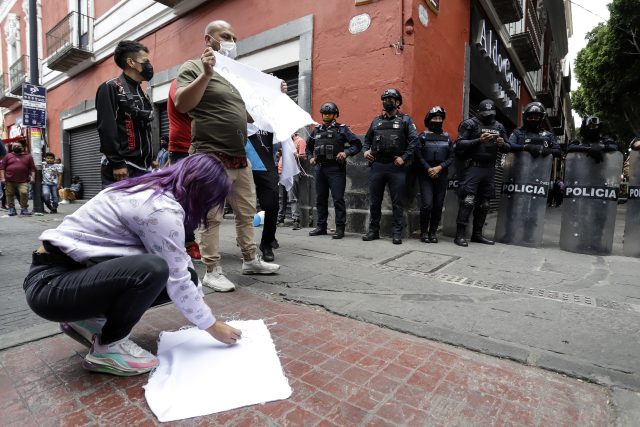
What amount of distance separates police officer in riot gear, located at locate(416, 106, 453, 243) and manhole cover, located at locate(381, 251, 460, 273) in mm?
808

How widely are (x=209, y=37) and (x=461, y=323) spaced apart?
109 inches

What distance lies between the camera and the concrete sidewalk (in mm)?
1448

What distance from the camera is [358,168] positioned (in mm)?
5738

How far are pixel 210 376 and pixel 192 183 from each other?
0.83 meters

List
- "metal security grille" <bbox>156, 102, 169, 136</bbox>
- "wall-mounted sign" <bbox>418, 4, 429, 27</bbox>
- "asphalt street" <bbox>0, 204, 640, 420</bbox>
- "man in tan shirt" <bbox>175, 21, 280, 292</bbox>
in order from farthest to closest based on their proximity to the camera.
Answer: "metal security grille" <bbox>156, 102, 169, 136</bbox>
"wall-mounted sign" <bbox>418, 4, 429, 27</bbox>
"man in tan shirt" <bbox>175, 21, 280, 292</bbox>
"asphalt street" <bbox>0, 204, 640, 420</bbox>

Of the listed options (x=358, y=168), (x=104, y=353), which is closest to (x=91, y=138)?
(x=358, y=168)

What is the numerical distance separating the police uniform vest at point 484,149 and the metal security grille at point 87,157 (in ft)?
37.9

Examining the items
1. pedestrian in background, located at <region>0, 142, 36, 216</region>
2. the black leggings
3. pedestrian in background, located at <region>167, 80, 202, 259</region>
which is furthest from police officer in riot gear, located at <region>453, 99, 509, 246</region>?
pedestrian in background, located at <region>0, 142, 36, 216</region>

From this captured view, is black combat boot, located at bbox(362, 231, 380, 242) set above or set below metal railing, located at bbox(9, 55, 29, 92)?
below

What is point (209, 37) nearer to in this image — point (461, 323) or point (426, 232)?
point (461, 323)

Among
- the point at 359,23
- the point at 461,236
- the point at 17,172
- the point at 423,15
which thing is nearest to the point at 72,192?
the point at 17,172

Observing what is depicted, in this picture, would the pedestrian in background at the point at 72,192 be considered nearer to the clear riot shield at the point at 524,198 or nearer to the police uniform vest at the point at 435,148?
the police uniform vest at the point at 435,148

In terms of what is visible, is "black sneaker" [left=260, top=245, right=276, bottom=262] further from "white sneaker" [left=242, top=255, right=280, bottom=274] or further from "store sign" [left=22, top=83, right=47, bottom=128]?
"store sign" [left=22, top=83, right=47, bottom=128]

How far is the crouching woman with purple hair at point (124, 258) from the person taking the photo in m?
1.57
